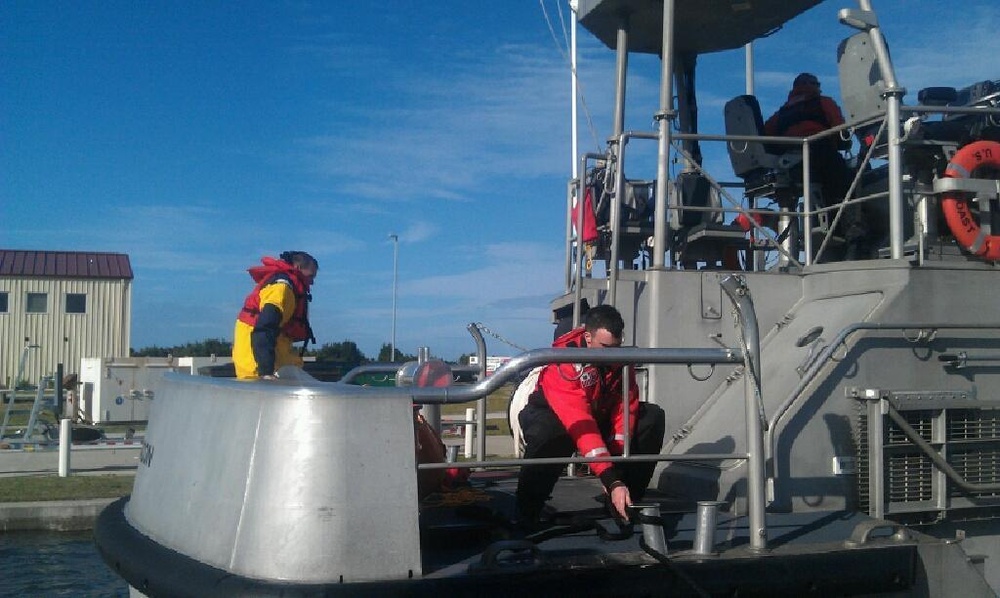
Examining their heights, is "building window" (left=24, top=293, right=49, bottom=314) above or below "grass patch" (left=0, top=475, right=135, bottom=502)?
above

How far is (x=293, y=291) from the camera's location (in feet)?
16.6

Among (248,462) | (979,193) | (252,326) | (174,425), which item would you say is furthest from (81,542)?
(979,193)

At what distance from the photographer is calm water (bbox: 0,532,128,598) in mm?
7496

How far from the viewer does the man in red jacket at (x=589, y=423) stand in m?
3.56

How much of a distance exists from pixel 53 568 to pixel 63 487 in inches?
113

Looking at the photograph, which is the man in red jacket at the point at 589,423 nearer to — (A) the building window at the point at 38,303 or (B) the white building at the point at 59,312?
(B) the white building at the point at 59,312

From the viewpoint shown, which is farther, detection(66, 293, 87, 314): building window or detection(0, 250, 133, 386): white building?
detection(66, 293, 87, 314): building window

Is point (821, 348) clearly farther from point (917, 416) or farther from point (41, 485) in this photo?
point (41, 485)

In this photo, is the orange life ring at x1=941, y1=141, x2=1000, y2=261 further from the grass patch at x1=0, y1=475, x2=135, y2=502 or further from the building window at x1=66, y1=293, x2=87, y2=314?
the building window at x1=66, y1=293, x2=87, y2=314

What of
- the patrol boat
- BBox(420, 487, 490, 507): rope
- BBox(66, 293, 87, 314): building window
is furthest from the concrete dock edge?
BBox(66, 293, 87, 314): building window

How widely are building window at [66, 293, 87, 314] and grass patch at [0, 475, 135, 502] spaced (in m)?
21.5

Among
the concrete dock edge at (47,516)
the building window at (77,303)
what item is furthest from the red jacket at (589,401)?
the building window at (77,303)

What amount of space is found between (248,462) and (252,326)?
84.2 inches

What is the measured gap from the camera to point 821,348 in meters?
4.13
